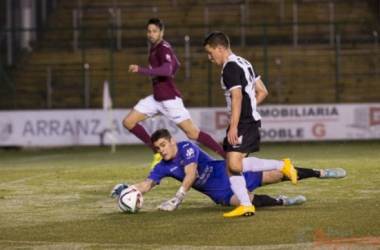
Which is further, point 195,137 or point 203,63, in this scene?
point 203,63

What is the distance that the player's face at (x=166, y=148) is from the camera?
33.4ft

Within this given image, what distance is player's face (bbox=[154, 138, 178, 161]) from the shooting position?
1019 cm

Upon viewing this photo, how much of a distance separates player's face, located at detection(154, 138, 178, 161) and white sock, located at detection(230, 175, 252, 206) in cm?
80

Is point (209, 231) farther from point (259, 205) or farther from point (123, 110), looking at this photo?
point (123, 110)

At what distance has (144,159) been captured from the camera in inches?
774

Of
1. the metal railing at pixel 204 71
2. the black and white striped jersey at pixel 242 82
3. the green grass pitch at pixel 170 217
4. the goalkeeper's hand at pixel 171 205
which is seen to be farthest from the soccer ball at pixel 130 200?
the metal railing at pixel 204 71

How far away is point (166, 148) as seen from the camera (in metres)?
10.2

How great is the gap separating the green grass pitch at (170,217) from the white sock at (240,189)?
0.61 feet

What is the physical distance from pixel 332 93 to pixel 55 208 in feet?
52.3

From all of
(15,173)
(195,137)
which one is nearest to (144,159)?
(15,173)

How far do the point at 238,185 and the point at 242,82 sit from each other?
102 centimetres

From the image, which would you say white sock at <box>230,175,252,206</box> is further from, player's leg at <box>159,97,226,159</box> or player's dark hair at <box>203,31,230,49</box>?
player's leg at <box>159,97,226,159</box>

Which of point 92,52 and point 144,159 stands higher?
point 92,52

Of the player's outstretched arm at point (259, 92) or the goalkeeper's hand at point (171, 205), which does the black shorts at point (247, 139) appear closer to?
the player's outstretched arm at point (259, 92)
